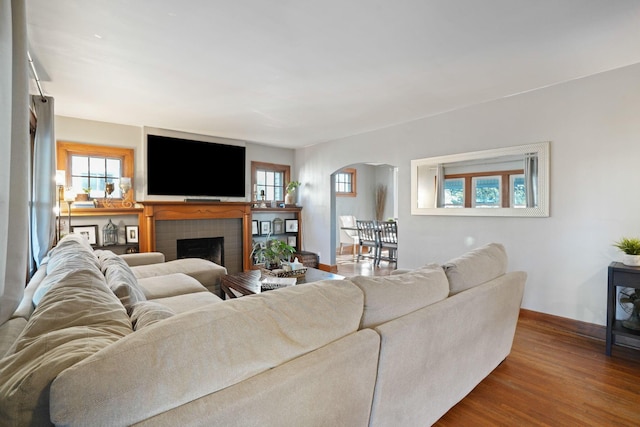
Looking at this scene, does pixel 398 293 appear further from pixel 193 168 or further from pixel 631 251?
pixel 193 168

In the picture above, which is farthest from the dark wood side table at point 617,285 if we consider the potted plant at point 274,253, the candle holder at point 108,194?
the candle holder at point 108,194

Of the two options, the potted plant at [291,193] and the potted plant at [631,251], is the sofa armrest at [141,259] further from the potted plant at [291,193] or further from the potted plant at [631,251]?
the potted plant at [631,251]

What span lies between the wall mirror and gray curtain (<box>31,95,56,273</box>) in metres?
4.06

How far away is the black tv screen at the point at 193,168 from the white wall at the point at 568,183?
336 cm

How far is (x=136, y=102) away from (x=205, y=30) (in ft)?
6.41

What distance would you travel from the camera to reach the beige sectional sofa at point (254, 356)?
2.18ft

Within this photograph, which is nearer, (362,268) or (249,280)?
(249,280)

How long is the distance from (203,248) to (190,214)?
671mm

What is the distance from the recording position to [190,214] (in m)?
4.97

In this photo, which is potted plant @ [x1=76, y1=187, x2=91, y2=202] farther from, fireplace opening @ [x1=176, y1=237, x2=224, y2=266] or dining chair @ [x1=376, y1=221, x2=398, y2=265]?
dining chair @ [x1=376, y1=221, x2=398, y2=265]

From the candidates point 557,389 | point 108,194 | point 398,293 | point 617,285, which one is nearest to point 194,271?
point 108,194

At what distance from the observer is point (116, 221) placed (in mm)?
4531

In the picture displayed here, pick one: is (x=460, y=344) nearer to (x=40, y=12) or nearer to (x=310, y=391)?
(x=310, y=391)

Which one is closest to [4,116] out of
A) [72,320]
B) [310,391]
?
[72,320]
